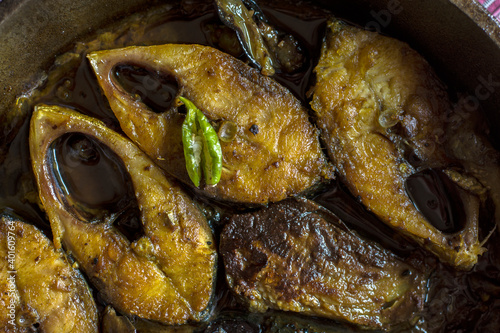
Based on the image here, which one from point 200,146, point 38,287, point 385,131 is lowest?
point 38,287

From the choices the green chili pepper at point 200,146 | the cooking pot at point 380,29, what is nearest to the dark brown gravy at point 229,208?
the cooking pot at point 380,29

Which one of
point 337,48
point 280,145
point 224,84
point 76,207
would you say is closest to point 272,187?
point 280,145

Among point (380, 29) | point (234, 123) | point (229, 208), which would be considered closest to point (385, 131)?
point (380, 29)

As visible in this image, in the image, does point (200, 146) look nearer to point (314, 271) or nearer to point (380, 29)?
point (314, 271)

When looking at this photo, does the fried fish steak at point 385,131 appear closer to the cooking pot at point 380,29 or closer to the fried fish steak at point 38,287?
the cooking pot at point 380,29

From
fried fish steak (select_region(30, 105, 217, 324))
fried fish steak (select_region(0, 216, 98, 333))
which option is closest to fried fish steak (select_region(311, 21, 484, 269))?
fried fish steak (select_region(30, 105, 217, 324))
